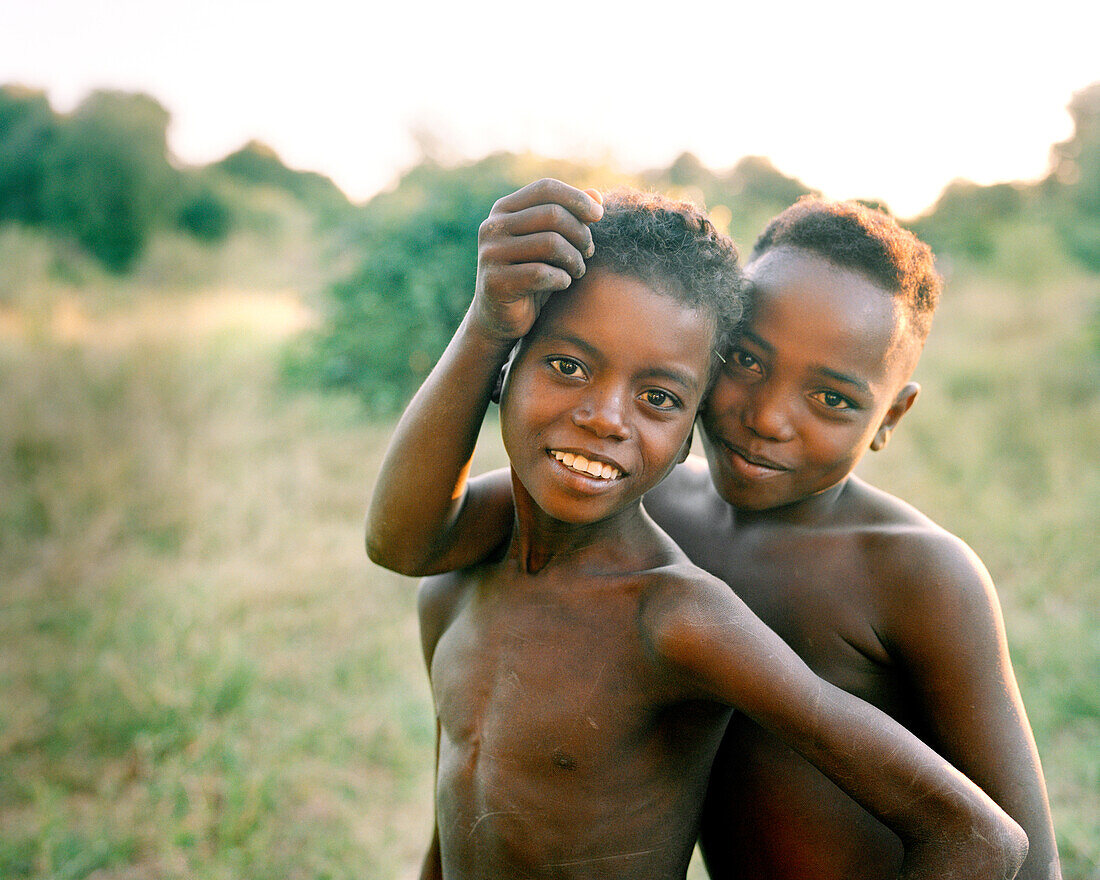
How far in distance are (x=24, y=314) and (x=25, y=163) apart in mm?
2317

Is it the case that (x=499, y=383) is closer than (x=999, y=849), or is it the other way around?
(x=999, y=849)

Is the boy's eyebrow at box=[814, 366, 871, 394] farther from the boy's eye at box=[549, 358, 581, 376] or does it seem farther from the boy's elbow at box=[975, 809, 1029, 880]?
the boy's elbow at box=[975, 809, 1029, 880]

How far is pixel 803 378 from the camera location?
51.7 inches

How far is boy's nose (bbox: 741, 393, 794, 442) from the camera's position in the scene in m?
1.30

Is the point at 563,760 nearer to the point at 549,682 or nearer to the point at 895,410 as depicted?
the point at 549,682

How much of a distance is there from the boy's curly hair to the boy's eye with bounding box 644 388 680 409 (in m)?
0.13

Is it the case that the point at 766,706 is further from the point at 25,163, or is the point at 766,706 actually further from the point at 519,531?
the point at 25,163

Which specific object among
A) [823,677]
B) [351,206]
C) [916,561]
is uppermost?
[916,561]

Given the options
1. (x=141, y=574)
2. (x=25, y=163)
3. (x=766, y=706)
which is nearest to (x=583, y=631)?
(x=766, y=706)

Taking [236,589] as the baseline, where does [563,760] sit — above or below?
above

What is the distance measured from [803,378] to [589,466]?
0.39 meters

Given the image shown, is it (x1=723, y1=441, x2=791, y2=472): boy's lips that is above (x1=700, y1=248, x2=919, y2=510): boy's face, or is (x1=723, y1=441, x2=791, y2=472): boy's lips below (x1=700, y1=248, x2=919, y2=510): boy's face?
below

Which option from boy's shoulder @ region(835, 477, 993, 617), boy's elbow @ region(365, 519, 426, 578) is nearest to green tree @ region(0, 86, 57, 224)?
boy's elbow @ region(365, 519, 426, 578)

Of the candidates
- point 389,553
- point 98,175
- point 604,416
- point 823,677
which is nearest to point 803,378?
point 604,416
